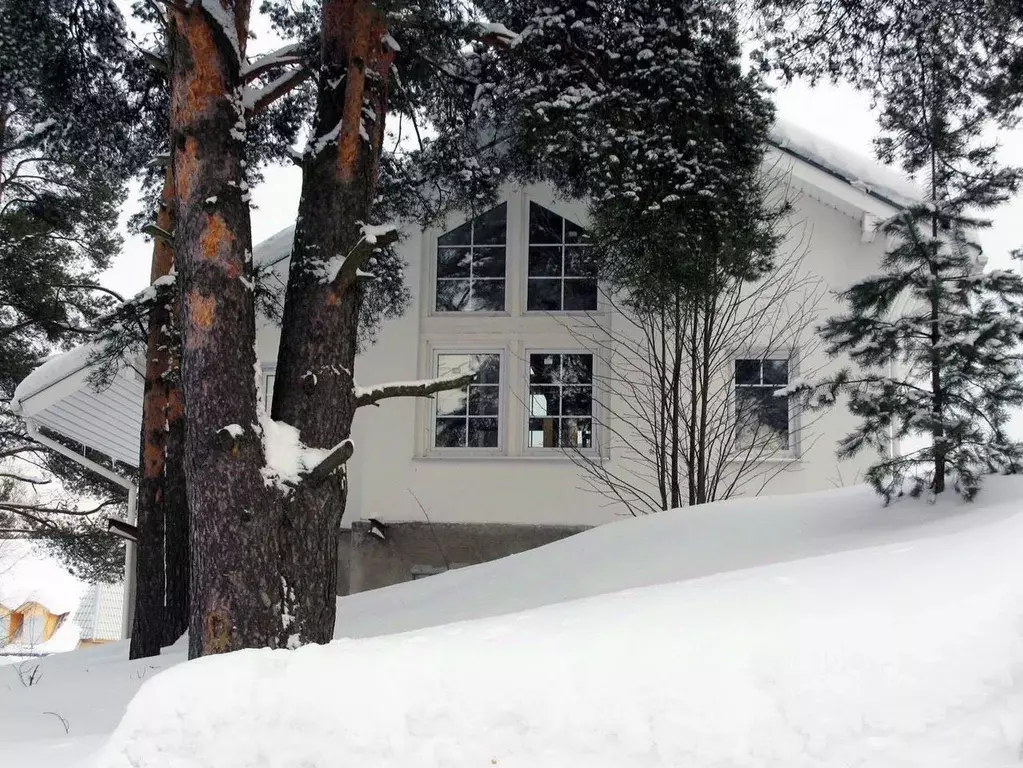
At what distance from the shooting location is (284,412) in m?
4.59

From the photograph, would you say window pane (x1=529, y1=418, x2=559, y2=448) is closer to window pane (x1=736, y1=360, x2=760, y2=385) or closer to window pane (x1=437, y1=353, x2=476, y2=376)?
window pane (x1=437, y1=353, x2=476, y2=376)

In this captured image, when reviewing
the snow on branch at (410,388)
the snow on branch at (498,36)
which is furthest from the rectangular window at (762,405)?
the snow on branch at (410,388)

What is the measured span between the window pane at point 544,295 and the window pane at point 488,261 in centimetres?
44

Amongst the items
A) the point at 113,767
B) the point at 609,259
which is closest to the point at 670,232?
the point at 609,259

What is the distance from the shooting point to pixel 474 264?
1060cm

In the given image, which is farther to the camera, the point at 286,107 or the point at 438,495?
the point at 438,495

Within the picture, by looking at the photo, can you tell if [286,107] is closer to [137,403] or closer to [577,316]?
[577,316]

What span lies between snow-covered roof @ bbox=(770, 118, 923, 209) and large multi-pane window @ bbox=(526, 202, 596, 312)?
2.57 metres

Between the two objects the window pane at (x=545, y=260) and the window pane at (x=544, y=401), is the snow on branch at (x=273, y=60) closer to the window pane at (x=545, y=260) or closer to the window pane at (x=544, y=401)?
the window pane at (x=545, y=260)

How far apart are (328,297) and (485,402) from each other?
5687mm

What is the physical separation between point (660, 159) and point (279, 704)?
14.5 feet

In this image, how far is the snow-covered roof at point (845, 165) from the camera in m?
9.60

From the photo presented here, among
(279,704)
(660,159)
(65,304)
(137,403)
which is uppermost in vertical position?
(65,304)

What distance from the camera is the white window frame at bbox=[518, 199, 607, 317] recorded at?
404 inches
